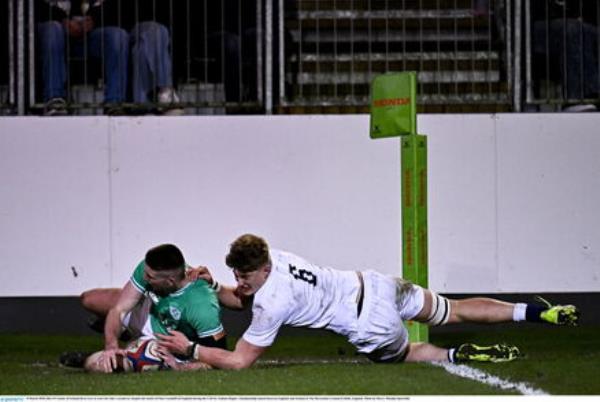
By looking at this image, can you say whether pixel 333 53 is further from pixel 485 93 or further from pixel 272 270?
pixel 272 270

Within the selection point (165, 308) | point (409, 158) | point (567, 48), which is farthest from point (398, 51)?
point (165, 308)

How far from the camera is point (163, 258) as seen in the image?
35.1 ft

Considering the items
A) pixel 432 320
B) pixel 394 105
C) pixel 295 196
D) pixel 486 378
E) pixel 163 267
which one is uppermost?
pixel 394 105

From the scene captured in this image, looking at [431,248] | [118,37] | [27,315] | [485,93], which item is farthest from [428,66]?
[27,315]

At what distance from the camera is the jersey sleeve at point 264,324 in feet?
33.4

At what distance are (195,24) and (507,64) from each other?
111 inches

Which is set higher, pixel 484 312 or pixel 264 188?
pixel 264 188

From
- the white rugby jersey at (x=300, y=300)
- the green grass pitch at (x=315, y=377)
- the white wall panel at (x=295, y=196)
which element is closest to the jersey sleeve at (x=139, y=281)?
the green grass pitch at (x=315, y=377)

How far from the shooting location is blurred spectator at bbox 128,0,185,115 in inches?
572

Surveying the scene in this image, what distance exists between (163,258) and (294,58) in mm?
4744

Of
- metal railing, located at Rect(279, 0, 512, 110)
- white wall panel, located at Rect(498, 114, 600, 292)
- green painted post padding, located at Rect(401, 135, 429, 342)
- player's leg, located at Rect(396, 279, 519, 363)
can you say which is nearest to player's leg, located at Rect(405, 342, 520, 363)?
player's leg, located at Rect(396, 279, 519, 363)

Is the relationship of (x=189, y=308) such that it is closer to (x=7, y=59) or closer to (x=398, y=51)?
(x=7, y=59)

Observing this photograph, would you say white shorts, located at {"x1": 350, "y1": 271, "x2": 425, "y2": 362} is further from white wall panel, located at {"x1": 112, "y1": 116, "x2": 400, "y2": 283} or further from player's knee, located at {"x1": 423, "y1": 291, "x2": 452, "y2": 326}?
white wall panel, located at {"x1": 112, "y1": 116, "x2": 400, "y2": 283}

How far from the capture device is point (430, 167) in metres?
14.1
